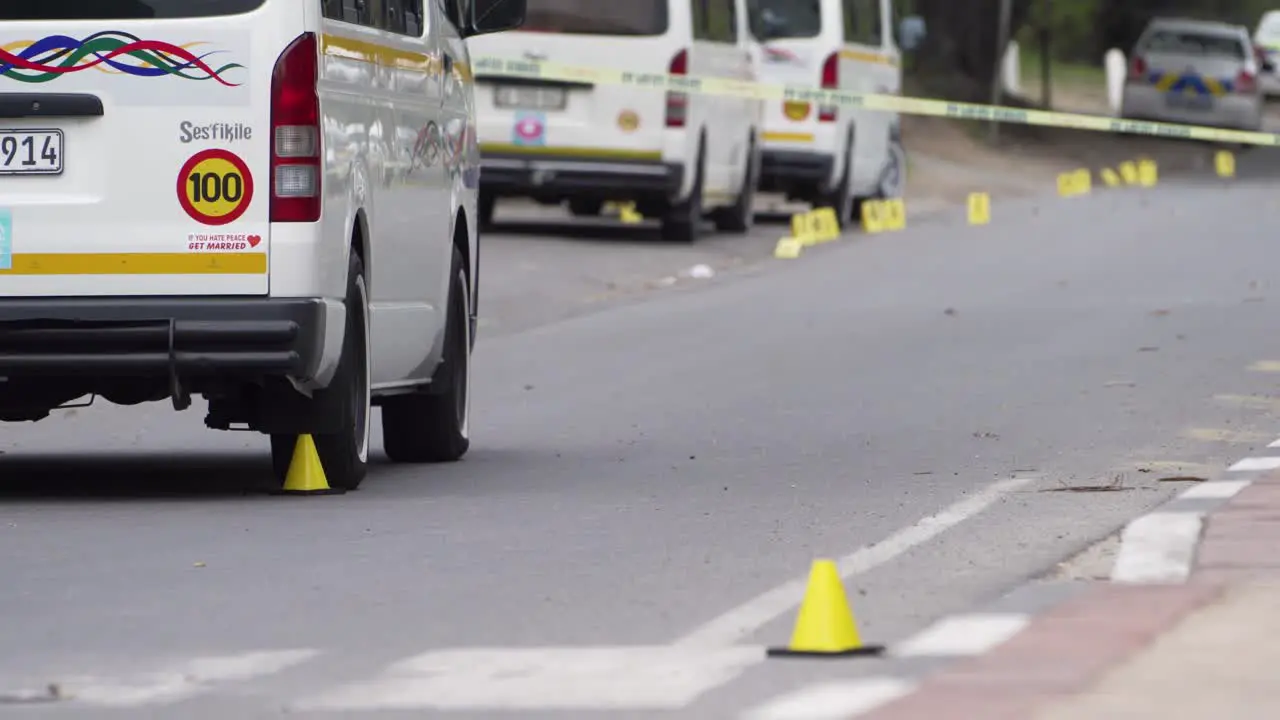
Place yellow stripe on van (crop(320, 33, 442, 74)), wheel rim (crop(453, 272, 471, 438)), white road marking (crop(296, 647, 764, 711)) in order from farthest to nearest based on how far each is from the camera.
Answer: wheel rim (crop(453, 272, 471, 438)), yellow stripe on van (crop(320, 33, 442, 74)), white road marking (crop(296, 647, 764, 711))

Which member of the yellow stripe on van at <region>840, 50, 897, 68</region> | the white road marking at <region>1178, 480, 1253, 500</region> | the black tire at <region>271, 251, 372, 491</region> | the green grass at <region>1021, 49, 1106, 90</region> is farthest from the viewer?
the green grass at <region>1021, 49, 1106, 90</region>

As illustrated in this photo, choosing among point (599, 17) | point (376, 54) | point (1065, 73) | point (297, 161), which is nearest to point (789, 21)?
point (599, 17)

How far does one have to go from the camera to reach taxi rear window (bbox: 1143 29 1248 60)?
50.0m

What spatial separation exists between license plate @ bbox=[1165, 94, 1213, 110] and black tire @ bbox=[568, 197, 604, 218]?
18.9 meters

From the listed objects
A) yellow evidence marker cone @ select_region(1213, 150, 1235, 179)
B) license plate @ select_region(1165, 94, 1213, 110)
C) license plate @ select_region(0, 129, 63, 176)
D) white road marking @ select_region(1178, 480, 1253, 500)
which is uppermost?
license plate @ select_region(0, 129, 63, 176)

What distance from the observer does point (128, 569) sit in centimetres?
900

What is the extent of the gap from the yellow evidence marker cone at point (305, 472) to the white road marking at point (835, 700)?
472 cm

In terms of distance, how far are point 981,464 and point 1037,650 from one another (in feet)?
16.8

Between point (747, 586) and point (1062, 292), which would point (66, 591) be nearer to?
point (747, 586)

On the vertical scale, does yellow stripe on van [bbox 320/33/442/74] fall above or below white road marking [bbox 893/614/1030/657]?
above

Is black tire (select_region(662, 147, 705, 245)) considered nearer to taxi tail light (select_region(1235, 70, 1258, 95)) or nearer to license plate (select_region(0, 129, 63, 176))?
license plate (select_region(0, 129, 63, 176))

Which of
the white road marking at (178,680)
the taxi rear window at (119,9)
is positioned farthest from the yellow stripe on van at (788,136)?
the white road marking at (178,680)

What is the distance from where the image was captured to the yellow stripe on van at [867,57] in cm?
3284

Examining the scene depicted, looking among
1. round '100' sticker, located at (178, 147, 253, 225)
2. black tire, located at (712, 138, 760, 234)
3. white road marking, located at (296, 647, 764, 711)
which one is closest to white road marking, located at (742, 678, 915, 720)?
white road marking, located at (296, 647, 764, 711)
